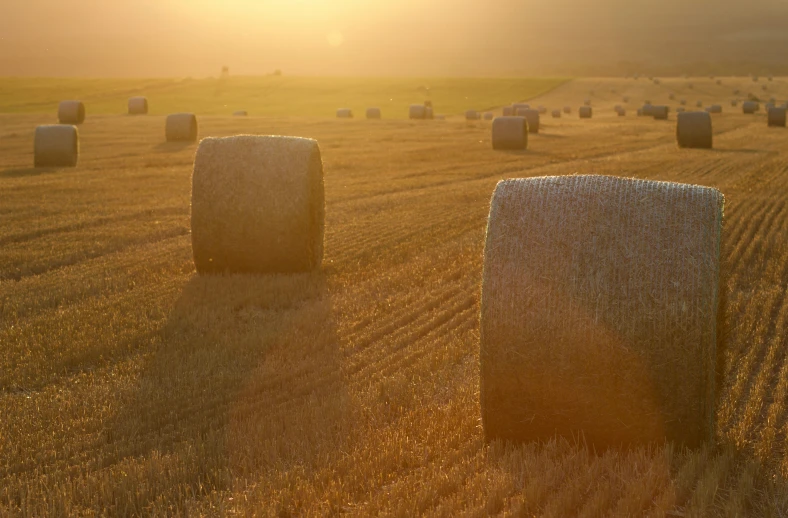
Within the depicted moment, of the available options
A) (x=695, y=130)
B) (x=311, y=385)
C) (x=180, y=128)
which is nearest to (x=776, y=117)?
(x=695, y=130)

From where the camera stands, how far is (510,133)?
27.9m

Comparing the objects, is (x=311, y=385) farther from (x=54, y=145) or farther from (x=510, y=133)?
(x=510, y=133)

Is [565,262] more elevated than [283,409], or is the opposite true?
[565,262]

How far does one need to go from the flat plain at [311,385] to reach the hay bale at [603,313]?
0.23 metres

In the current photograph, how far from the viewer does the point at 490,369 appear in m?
5.35

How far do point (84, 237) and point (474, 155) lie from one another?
608 inches

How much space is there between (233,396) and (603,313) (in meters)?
2.75

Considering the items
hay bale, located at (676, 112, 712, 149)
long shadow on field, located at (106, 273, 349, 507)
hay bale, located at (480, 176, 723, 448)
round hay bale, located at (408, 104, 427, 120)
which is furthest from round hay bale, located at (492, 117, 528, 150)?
hay bale, located at (480, 176, 723, 448)

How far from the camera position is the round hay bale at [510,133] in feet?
91.7

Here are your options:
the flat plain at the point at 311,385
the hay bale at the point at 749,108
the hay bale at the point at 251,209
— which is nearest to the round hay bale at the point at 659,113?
the hay bale at the point at 749,108

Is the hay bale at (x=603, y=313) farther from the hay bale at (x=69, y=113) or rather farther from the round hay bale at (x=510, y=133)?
the hay bale at (x=69, y=113)

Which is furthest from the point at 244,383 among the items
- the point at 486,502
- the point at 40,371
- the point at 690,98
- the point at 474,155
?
the point at 690,98

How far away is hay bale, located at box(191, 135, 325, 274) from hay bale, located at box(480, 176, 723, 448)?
5028 millimetres

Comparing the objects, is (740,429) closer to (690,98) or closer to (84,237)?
(84,237)
